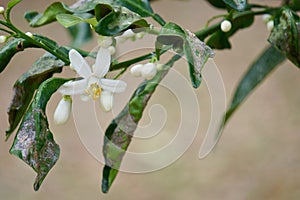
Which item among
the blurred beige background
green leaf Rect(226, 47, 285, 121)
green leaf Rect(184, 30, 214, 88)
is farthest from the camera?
the blurred beige background

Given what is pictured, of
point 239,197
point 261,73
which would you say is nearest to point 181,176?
point 239,197

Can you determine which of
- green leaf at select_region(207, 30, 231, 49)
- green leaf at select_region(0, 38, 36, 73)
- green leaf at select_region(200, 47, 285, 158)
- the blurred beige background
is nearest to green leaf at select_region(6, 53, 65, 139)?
green leaf at select_region(0, 38, 36, 73)

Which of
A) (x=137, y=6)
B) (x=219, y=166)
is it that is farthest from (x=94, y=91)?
(x=219, y=166)

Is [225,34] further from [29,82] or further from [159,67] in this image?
[29,82]

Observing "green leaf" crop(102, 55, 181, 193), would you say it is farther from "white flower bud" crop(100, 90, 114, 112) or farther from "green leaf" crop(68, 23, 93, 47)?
"green leaf" crop(68, 23, 93, 47)

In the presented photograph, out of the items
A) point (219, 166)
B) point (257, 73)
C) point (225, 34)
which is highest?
point (225, 34)

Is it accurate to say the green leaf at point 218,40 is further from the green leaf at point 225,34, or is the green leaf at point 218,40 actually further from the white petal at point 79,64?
the white petal at point 79,64
